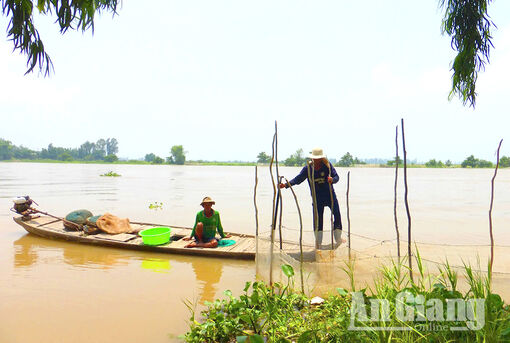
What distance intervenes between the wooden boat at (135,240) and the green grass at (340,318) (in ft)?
5.32

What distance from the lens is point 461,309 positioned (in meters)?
2.10

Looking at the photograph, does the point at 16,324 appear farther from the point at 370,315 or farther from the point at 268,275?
the point at 370,315

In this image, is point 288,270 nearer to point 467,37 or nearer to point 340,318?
point 340,318

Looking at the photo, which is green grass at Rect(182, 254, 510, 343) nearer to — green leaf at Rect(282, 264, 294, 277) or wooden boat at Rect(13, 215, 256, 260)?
green leaf at Rect(282, 264, 294, 277)

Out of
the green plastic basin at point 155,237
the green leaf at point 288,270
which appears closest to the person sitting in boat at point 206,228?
the green plastic basin at point 155,237

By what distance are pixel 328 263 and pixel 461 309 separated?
1255 millimetres

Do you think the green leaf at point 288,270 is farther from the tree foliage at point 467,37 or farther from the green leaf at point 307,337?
the tree foliage at point 467,37

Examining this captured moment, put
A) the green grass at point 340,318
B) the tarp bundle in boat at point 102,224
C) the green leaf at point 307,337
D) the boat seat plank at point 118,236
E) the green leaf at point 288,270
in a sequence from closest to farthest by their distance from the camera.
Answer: the green grass at point 340,318 < the green leaf at point 307,337 < the green leaf at point 288,270 < the boat seat plank at point 118,236 < the tarp bundle in boat at point 102,224

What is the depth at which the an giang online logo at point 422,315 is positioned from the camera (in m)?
1.99

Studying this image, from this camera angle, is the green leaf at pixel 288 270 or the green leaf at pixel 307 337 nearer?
the green leaf at pixel 307 337

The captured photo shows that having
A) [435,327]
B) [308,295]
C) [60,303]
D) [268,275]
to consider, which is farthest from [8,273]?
[435,327]

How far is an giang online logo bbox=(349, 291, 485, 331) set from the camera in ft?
6.54

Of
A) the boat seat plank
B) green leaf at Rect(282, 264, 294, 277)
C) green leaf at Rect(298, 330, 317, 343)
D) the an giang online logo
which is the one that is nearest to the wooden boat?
the boat seat plank

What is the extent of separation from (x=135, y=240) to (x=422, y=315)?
4.88 meters
